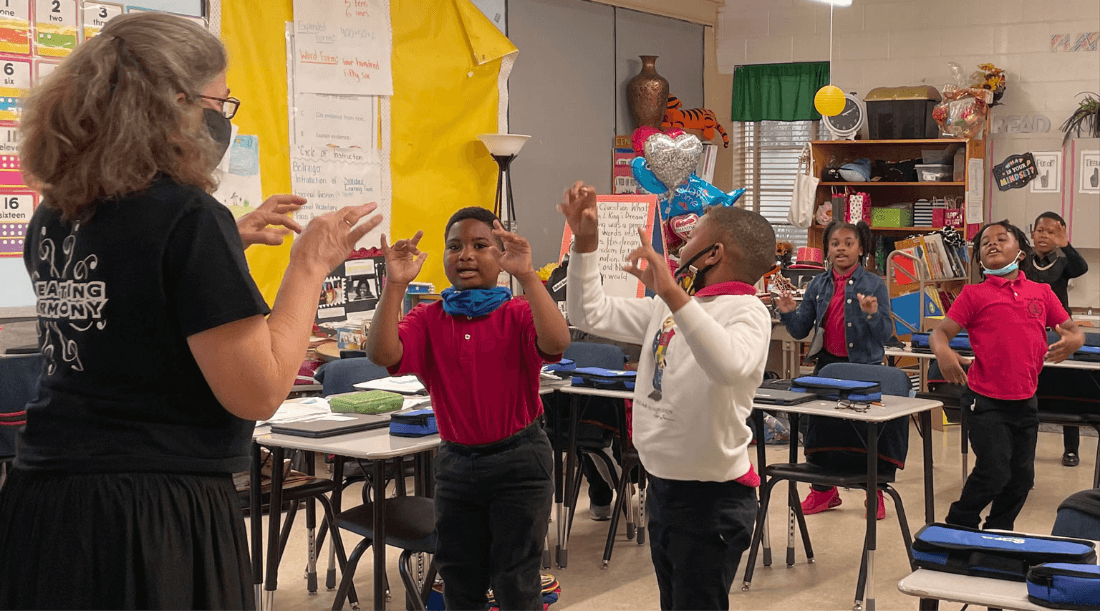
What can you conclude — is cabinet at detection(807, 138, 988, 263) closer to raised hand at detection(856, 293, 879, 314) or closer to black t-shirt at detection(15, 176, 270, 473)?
raised hand at detection(856, 293, 879, 314)

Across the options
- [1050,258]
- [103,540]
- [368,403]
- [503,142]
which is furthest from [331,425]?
[1050,258]

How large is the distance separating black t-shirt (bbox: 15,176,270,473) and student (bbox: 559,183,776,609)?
3.68 ft

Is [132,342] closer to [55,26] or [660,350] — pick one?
[660,350]

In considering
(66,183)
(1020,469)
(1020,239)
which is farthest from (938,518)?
(66,183)

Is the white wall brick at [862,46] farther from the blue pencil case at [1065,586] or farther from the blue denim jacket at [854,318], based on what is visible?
the blue pencil case at [1065,586]

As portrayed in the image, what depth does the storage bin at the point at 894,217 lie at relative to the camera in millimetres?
9070

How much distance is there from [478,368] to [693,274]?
2.05ft

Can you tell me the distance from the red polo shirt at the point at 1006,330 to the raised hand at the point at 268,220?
3457 millimetres

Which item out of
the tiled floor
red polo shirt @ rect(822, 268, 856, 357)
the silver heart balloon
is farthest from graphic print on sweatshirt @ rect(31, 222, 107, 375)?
the silver heart balloon

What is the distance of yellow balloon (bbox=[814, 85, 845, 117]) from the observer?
8.40 m

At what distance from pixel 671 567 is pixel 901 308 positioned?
18.4ft

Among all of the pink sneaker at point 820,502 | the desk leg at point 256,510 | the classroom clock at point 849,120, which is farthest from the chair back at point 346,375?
the classroom clock at point 849,120

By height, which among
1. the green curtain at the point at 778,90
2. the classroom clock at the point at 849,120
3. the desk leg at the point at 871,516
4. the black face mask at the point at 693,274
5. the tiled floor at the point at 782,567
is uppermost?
the green curtain at the point at 778,90

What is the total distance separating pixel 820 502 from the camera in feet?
18.1
